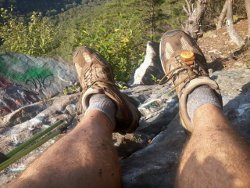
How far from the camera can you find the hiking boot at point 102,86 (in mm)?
2934

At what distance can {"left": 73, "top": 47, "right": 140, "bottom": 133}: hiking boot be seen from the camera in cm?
293

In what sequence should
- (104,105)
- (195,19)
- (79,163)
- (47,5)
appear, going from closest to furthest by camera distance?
(79,163)
(104,105)
(195,19)
(47,5)

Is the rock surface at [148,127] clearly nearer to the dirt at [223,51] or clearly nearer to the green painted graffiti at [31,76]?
the green painted graffiti at [31,76]

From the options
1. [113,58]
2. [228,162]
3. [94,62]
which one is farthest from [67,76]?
[228,162]

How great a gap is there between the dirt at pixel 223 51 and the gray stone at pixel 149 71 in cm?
90

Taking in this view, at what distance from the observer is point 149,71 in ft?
A: 21.3

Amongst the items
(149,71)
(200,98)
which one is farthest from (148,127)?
(149,71)

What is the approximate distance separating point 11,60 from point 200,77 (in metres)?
4.06

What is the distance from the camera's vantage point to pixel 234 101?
129 inches

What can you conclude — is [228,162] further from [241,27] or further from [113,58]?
[241,27]

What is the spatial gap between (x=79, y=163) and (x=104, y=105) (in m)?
0.88

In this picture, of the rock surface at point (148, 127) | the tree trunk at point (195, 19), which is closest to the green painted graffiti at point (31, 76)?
the rock surface at point (148, 127)

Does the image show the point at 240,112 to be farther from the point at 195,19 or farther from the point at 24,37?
the point at 24,37

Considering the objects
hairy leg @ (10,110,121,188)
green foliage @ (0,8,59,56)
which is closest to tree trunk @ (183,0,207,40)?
green foliage @ (0,8,59,56)
